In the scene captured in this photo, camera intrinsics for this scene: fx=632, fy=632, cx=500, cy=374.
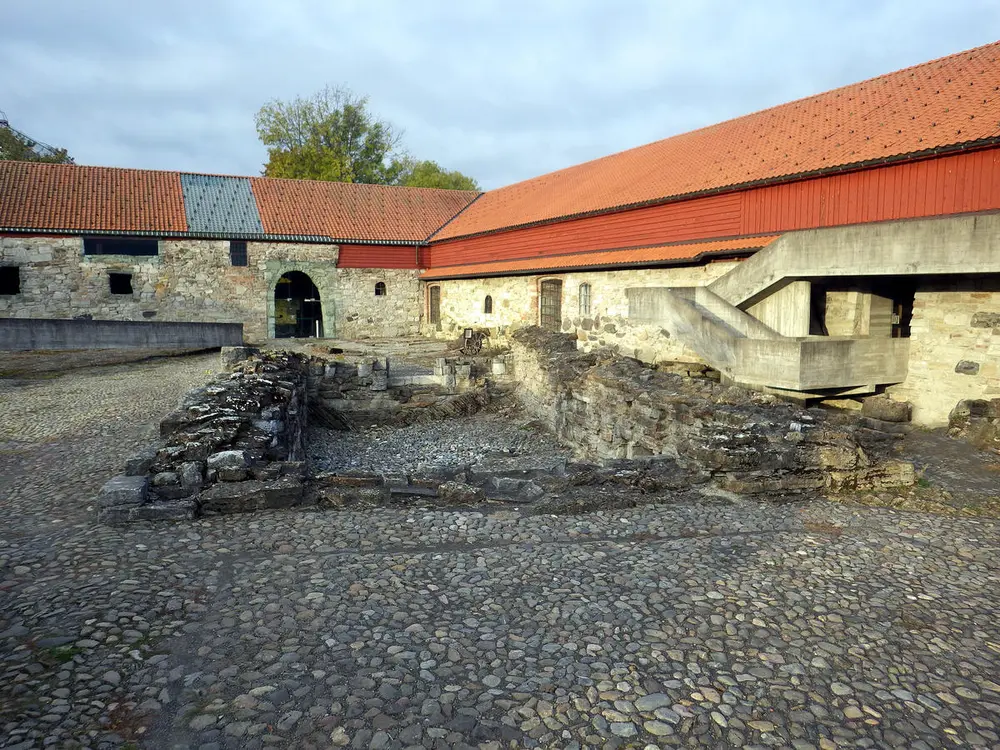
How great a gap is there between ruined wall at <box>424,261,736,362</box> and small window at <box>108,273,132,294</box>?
491 inches

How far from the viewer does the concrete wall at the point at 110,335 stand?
18.5m


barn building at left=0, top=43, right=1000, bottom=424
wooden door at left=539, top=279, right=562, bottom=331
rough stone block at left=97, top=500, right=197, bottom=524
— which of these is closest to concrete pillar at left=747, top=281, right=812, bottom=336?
barn building at left=0, top=43, right=1000, bottom=424

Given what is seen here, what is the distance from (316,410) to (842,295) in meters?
12.1

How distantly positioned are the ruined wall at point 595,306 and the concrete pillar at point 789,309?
7.12 feet

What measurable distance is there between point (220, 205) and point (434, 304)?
9.71 meters

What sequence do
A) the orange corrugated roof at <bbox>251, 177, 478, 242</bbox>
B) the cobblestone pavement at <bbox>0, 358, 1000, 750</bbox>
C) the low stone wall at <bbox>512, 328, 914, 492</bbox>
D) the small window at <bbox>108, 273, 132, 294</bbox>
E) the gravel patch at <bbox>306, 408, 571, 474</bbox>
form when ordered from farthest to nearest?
the orange corrugated roof at <bbox>251, 177, 478, 242</bbox>
the small window at <bbox>108, 273, 132, 294</bbox>
the gravel patch at <bbox>306, 408, 571, 474</bbox>
the low stone wall at <bbox>512, 328, 914, 492</bbox>
the cobblestone pavement at <bbox>0, 358, 1000, 750</bbox>

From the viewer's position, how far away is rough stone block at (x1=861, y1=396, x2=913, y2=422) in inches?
412

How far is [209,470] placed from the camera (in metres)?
6.76

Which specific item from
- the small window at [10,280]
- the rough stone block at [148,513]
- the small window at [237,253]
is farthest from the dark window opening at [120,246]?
the rough stone block at [148,513]

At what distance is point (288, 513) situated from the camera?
641 centimetres

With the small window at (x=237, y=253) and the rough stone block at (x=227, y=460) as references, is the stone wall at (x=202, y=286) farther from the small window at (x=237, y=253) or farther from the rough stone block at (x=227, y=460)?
the rough stone block at (x=227, y=460)

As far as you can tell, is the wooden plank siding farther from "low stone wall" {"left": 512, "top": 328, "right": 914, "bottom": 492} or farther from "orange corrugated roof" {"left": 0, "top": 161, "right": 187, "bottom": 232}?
"orange corrugated roof" {"left": 0, "top": 161, "right": 187, "bottom": 232}

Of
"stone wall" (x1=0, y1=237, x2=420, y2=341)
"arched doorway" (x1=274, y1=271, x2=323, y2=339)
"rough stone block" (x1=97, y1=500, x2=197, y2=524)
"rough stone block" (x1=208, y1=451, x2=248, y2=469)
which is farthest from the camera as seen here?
"arched doorway" (x1=274, y1=271, x2=323, y2=339)

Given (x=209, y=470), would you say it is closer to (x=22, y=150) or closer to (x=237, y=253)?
(x=237, y=253)
